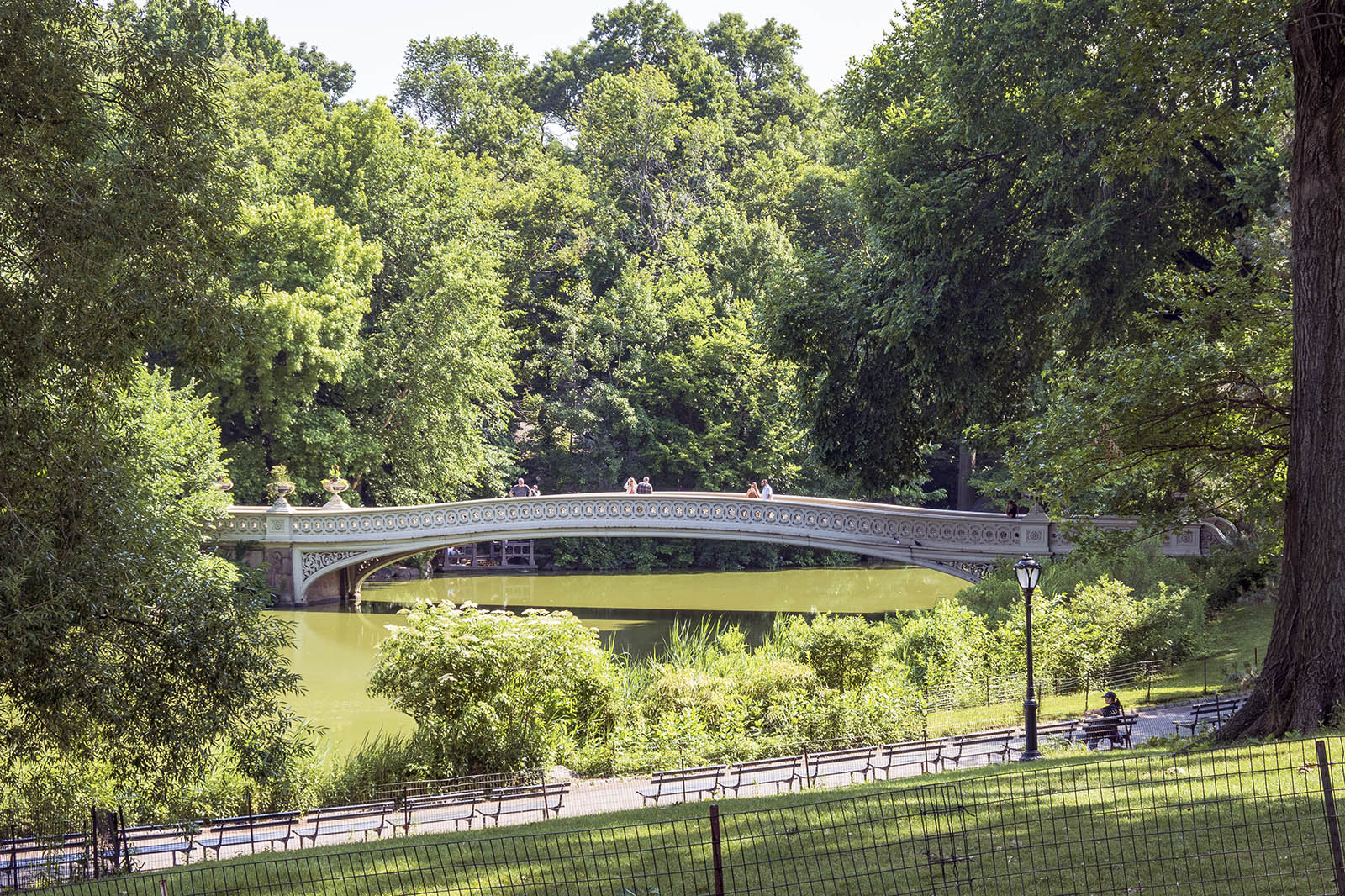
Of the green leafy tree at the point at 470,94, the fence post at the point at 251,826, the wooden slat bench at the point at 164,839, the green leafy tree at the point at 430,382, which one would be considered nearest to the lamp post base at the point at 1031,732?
the fence post at the point at 251,826

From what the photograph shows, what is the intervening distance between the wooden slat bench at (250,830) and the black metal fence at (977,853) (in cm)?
319

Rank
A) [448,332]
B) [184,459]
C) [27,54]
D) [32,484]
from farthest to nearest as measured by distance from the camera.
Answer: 1. [448,332]
2. [184,459]
3. [32,484]
4. [27,54]

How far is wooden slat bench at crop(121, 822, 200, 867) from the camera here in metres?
10.5

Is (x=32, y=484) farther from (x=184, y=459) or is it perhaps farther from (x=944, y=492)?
(x=944, y=492)

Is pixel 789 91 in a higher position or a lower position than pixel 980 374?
higher

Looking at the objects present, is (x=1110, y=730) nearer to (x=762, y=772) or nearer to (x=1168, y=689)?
(x=762, y=772)

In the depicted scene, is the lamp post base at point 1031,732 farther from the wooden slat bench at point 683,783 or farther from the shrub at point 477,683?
the shrub at point 477,683

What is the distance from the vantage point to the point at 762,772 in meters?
13.6

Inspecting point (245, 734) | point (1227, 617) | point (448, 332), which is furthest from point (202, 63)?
point (448, 332)

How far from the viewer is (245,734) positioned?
9930 mm

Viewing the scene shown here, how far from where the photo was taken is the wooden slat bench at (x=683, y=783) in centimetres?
1211

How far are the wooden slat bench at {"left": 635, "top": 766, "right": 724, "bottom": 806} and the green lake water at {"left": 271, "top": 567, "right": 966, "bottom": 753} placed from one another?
31.6 feet

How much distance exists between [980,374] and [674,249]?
2589 centimetres

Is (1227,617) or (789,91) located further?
(789,91)
